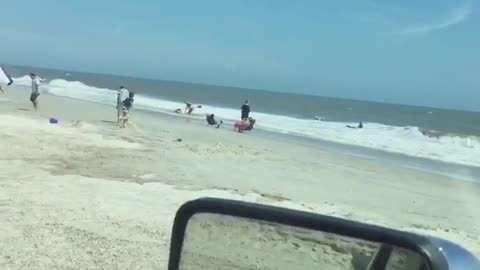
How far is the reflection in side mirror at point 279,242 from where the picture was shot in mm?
2186

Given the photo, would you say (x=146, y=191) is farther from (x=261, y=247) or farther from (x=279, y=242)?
(x=279, y=242)

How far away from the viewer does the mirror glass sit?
2.34 m

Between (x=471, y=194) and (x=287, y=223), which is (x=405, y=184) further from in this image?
(x=287, y=223)

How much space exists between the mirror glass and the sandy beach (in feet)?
13.1

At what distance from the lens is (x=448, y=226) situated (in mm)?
11484

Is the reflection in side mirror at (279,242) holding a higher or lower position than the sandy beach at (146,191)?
higher


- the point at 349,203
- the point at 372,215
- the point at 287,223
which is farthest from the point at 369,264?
the point at 349,203

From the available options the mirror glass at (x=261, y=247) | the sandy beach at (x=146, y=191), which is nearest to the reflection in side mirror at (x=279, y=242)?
the mirror glass at (x=261, y=247)

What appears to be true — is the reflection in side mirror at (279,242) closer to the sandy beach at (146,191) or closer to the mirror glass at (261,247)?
the mirror glass at (261,247)

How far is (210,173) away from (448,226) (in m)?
5.09

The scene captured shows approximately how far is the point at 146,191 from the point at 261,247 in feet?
27.6

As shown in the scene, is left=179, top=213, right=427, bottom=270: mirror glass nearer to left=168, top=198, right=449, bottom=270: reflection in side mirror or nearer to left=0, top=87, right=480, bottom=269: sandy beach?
left=168, top=198, right=449, bottom=270: reflection in side mirror

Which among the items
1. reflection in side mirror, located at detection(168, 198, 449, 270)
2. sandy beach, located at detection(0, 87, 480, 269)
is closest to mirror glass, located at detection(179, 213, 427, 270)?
reflection in side mirror, located at detection(168, 198, 449, 270)

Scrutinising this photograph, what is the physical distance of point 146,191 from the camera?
35.7ft
